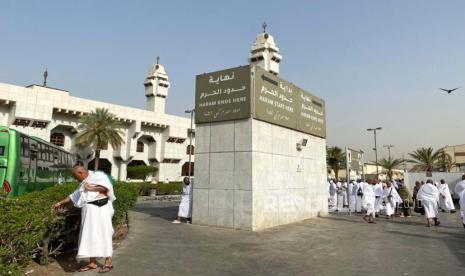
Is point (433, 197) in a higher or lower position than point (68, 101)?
lower

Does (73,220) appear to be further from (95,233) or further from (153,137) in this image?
(153,137)

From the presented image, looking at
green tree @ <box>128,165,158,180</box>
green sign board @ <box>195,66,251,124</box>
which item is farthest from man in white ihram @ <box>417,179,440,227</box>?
green tree @ <box>128,165,158,180</box>

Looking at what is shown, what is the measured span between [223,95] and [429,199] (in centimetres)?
829

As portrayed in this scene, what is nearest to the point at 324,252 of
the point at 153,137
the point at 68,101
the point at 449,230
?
the point at 449,230

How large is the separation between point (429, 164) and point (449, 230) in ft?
131

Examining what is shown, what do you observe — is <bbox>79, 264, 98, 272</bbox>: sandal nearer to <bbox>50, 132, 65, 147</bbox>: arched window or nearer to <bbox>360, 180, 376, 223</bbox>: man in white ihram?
<bbox>360, 180, 376, 223</bbox>: man in white ihram

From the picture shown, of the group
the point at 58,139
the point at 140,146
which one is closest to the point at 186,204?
the point at 58,139

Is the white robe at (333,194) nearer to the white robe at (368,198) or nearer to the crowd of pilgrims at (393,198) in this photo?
the crowd of pilgrims at (393,198)

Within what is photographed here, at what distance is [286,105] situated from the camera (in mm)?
11289

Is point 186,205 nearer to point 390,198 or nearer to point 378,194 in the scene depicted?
point 378,194

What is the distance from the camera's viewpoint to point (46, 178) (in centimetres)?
1498

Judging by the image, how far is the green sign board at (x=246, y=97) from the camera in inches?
382

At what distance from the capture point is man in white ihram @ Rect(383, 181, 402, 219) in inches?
523

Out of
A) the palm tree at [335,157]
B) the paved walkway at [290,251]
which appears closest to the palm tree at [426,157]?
the palm tree at [335,157]
